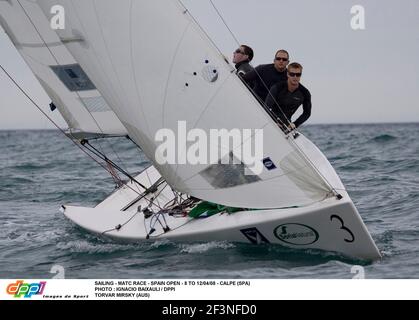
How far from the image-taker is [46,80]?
826cm

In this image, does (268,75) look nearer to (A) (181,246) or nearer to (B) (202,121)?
(B) (202,121)

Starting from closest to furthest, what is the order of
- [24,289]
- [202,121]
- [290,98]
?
[24,289]
[202,121]
[290,98]

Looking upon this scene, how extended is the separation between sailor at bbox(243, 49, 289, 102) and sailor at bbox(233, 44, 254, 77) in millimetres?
108

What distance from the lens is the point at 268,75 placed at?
26.2 ft

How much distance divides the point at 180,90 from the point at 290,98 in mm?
1538

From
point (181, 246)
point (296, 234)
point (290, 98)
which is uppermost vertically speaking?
point (290, 98)

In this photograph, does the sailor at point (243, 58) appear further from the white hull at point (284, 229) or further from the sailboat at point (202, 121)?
the white hull at point (284, 229)

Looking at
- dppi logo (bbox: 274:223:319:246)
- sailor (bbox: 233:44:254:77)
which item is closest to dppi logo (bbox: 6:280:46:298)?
dppi logo (bbox: 274:223:319:246)

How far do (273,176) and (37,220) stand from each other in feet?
13.1

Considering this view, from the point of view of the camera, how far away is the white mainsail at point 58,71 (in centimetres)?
795

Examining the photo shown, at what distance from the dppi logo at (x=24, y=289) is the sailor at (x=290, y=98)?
307 centimetres

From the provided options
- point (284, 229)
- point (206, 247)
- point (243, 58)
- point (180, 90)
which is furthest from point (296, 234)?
point (243, 58)
